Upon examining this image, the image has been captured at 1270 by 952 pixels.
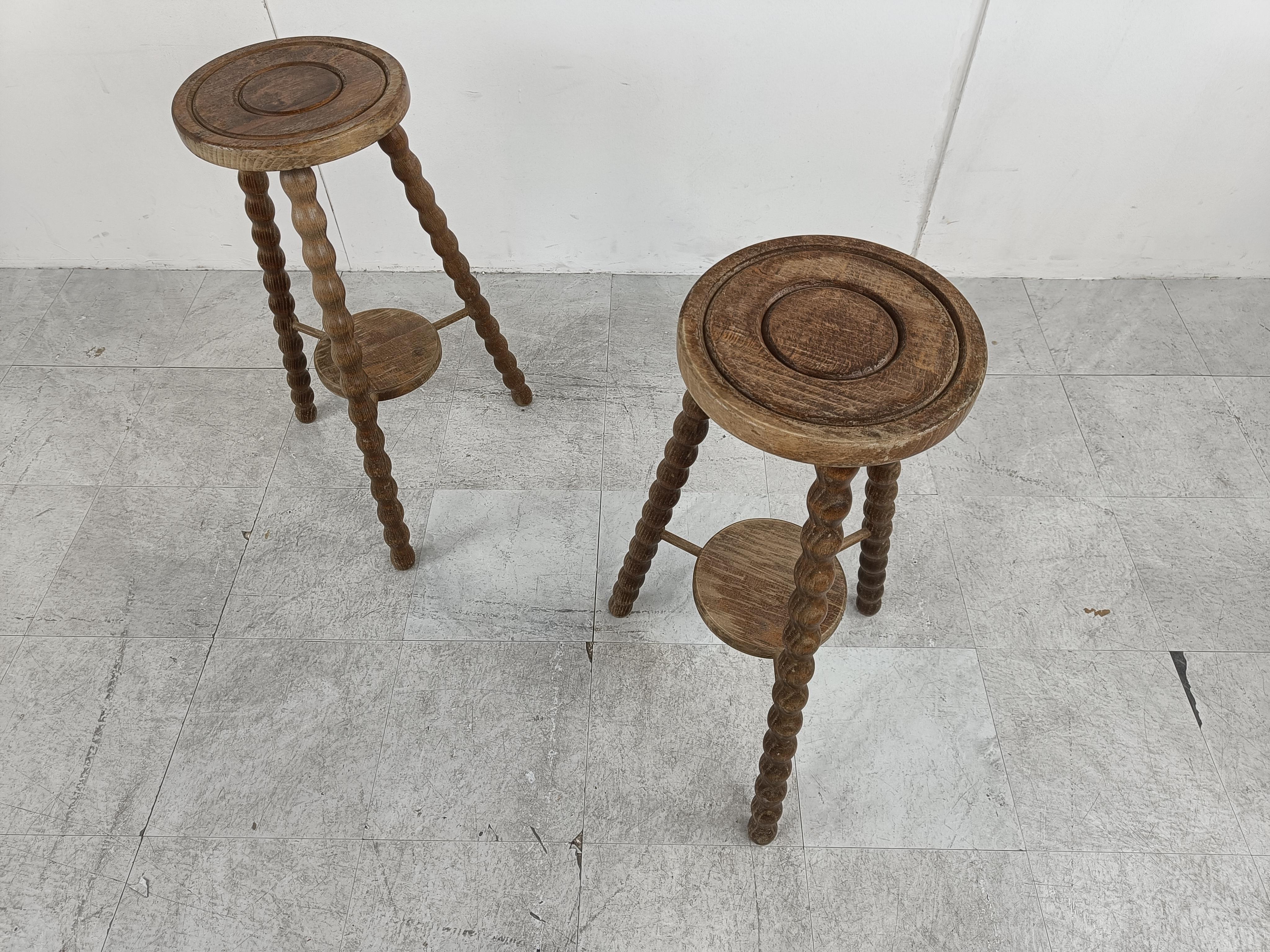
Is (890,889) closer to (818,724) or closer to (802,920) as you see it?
(802,920)

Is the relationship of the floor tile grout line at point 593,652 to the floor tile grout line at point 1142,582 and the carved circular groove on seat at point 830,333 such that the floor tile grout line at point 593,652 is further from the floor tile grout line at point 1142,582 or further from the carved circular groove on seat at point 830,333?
the floor tile grout line at point 1142,582

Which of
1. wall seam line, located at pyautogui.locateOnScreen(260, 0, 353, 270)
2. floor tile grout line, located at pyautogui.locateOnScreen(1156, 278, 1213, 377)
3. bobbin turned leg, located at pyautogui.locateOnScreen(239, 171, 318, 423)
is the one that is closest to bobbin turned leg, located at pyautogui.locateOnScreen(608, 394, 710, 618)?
bobbin turned leg, located at pyautogui.locateOnScreen(239, 171, 318, 423)

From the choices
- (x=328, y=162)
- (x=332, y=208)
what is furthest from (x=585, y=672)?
(x=332, y=208)

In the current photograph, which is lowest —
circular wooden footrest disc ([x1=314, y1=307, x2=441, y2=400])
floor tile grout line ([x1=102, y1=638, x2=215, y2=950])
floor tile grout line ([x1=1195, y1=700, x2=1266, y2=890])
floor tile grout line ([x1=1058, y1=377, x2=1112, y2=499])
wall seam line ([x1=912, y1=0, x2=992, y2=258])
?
floor tile grout line ([x1=102, y1=638, x2=215, y2=950])

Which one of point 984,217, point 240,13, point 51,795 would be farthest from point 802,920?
point 240,13

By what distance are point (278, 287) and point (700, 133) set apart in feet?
4.53

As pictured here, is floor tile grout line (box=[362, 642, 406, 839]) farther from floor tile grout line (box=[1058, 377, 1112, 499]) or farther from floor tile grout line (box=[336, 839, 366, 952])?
floor tile grout line (box=[1058, 377, 1112, 499])

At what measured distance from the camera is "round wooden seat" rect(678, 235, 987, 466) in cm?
123

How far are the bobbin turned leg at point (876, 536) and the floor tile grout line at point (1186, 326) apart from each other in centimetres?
139

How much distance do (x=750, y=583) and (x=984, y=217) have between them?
1.81 meters

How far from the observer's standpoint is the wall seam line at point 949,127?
2486mm

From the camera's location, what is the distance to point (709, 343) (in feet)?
4.45

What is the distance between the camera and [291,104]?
1772mm

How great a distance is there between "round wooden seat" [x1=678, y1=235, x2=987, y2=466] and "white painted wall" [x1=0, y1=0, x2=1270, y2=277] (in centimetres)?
137
